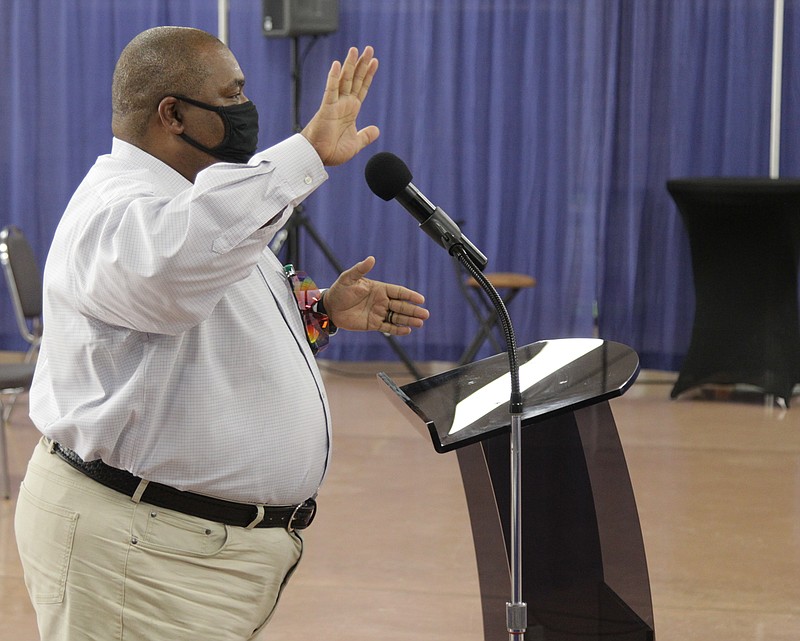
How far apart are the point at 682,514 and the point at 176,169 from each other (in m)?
2.77

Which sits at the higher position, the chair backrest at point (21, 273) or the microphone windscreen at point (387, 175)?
the microphone windscreen at point (387, 175)

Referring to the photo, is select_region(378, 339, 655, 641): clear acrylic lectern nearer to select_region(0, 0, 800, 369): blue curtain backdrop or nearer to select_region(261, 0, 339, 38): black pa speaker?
select_region(0, 0, 800, 369): blue curtain backdrop

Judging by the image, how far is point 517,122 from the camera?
6281 mm

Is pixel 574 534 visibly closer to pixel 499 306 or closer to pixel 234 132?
pixel 499 306

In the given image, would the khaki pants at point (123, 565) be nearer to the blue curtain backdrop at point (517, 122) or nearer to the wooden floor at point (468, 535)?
the wooden floor at point (468, 535)

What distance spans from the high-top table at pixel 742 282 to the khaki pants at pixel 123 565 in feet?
14.6

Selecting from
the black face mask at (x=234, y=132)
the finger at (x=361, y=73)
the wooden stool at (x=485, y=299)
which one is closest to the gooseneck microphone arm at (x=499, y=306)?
the finger at (x=361, y=73)

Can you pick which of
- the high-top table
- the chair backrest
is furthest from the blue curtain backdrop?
the chair backrest

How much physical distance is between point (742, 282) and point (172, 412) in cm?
467

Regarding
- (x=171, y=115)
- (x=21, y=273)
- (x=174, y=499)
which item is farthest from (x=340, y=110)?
(x=21, y=273)

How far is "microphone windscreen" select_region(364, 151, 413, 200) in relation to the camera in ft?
4.83

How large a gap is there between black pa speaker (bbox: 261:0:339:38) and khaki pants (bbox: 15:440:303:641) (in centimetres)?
486

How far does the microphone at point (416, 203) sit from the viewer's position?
1410 mm

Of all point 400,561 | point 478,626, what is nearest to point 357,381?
point 400,561
